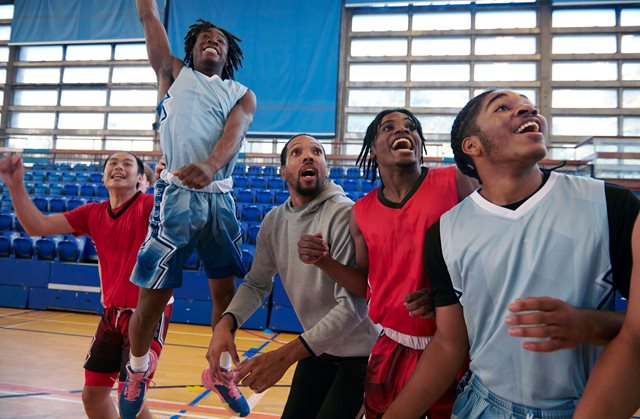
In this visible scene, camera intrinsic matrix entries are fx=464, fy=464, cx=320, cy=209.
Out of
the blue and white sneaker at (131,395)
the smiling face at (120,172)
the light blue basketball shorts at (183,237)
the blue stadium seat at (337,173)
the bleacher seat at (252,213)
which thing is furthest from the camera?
the blue stadium seat at (337,173)

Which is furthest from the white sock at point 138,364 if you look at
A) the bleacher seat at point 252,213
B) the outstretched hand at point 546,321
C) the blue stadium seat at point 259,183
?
the blue stadium seat at point 259,183

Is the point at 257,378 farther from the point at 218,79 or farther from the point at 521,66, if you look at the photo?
Answer: the point at 521,66

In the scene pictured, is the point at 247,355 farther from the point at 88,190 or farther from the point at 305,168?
the point at 88,190

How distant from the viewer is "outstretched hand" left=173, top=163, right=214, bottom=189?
6.11ft

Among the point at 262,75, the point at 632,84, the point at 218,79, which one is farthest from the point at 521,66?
the point at 218,79

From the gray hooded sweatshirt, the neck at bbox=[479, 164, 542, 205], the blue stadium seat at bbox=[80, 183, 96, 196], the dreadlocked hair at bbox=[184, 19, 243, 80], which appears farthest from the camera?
the blue stadium seat at bbox=[80, 183, 96, 196]

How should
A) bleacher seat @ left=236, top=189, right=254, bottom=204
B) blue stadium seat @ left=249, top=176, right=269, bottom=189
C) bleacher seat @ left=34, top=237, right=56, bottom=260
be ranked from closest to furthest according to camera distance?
bleacher seat @ left=34, top=237, right=56, bottom=260, bleacher seat @ left=236, top=189, right=254, bottom=204, blue stadium seat @ left=249, top=176, right=269, bottom=189

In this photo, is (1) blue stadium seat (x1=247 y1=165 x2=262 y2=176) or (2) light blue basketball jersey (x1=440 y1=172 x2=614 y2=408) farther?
(1) blue stadium seat (x1=247 y1=165 x2=262 y2=176)

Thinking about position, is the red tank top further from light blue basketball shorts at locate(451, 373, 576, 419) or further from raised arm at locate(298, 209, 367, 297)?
light blue basketball shorts at locate(451, 373, 576, 419)

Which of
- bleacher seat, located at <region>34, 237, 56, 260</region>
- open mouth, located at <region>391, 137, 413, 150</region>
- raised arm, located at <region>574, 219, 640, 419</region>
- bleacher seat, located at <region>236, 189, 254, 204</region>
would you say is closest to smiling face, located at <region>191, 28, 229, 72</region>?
open mouth, located at <region>391, 137, 413, 150</region>

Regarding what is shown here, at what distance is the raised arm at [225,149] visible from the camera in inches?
74.0

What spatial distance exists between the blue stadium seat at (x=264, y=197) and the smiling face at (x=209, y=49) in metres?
7.15

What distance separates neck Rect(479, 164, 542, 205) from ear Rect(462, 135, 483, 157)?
0.34 feet

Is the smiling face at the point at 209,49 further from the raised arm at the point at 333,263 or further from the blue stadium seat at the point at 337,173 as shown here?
the blue stadium seat at the point at 337,173
